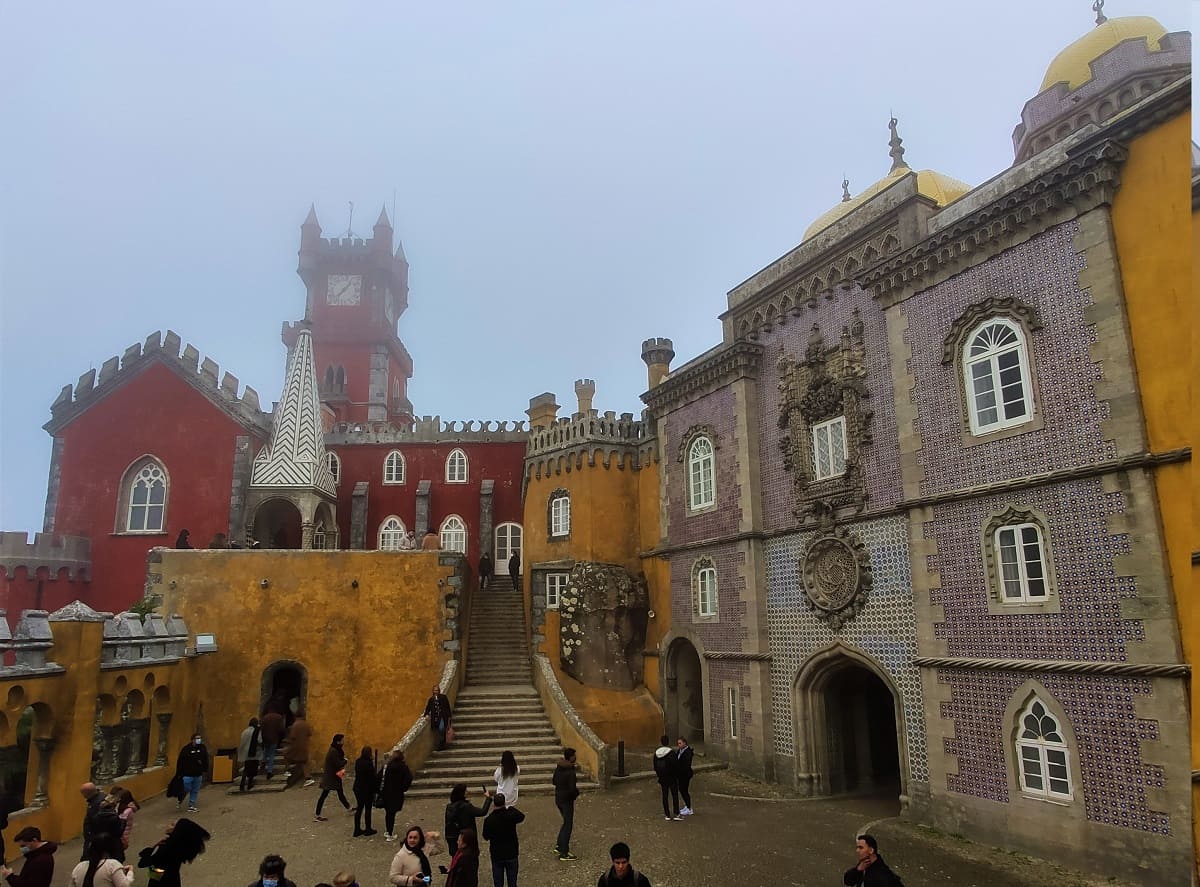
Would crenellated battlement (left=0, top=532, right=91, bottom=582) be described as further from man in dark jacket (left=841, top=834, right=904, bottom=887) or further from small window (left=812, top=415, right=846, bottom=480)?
man in dark jacket (left=841, top=834, right=904, bottom=887)

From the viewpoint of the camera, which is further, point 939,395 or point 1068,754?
point 939,395

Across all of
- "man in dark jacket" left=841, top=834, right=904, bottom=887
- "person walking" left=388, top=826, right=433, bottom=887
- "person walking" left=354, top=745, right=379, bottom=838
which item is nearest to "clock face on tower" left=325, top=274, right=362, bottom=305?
"person walking" left=354, top=745, right=379, bottom=838

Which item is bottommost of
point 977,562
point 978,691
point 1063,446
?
point 978,691

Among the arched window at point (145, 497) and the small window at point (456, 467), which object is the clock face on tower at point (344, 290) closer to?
the small window at point (456, 467)

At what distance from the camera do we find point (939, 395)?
12977 millimetres

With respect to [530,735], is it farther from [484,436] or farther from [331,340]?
[331,340]

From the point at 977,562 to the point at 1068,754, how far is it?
290cm

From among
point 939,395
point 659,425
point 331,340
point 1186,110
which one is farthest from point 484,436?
point 1186,110

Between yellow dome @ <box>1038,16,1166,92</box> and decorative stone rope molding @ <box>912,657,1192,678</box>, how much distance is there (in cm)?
1416

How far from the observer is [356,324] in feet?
138

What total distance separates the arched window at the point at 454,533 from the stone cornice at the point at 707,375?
37.2 ft

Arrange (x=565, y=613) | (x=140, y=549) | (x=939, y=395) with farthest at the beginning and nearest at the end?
(x=140, y=549), (x=565, y=613), (x=939, y=395)

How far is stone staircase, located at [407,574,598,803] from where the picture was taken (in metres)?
14.8

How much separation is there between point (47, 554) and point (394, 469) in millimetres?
11512
